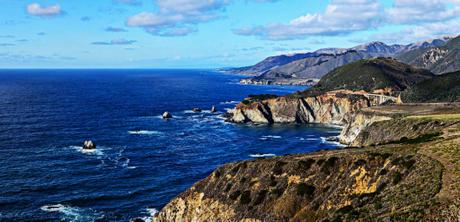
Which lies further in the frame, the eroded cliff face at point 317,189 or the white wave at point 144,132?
the white wave at point 144,132

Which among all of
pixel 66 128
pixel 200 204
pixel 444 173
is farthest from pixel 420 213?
pixel 66 128

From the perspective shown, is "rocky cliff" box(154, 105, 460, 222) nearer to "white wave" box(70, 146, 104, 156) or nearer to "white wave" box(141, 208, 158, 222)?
"white wave" box(141, 208, 158, 222)

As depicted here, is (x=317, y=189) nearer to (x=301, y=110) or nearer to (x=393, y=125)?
(x=393, y=125)

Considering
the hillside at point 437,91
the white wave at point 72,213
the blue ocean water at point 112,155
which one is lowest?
the white wave at point 72,213

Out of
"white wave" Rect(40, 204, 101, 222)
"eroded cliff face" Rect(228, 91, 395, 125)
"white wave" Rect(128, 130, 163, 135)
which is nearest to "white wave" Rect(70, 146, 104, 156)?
"white wave" Rect(128, 130, 163, 135)

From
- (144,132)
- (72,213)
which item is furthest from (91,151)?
(72,213)

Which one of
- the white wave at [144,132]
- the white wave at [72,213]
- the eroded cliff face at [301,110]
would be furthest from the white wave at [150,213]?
the eroded cliff face at [301,110]

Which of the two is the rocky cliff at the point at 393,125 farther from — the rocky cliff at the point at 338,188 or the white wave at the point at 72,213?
the white wave at the point at 72,213
